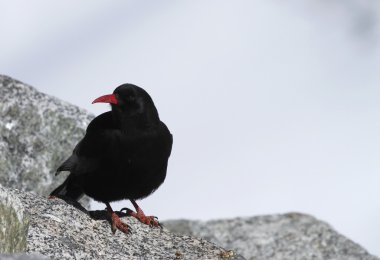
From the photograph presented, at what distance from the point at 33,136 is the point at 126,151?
472cm

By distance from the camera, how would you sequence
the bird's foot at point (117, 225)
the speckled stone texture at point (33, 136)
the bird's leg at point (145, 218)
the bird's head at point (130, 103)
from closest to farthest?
1. the bird's foot at point (117, 225)
2. the bird's head at point (130, 103)
3. the bird's leg at point (145, 218)
4. the speckled stone texture at point (33, 136)

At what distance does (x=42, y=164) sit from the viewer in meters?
15.7

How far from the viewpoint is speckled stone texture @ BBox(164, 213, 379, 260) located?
18016mm

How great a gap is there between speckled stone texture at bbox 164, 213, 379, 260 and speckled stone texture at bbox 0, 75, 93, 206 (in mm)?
4221

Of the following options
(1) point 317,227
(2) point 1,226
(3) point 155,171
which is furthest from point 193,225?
(2) point 1,226

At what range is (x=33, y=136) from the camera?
51.8 ft

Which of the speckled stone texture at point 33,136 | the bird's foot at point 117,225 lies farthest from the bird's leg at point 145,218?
the speckled stone texture at point 33,136

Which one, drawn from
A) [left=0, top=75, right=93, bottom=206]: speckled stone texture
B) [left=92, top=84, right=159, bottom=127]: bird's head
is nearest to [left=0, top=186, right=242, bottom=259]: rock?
[left=92, top=84, right=159, bottom=127]: bird's head

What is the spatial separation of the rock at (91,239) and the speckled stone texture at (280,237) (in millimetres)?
6592

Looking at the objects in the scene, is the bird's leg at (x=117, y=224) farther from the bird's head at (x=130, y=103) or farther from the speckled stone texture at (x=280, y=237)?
the speckled stone texture at (x=280, y=237)

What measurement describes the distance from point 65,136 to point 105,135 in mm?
4441

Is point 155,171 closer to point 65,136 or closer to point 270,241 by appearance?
point 65,136

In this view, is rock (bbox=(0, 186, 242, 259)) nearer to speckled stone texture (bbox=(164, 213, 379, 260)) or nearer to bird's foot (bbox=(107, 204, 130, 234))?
bird's foot (bbox=(107, 204, 130, 234))

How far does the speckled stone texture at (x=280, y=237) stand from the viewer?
1802 cm
